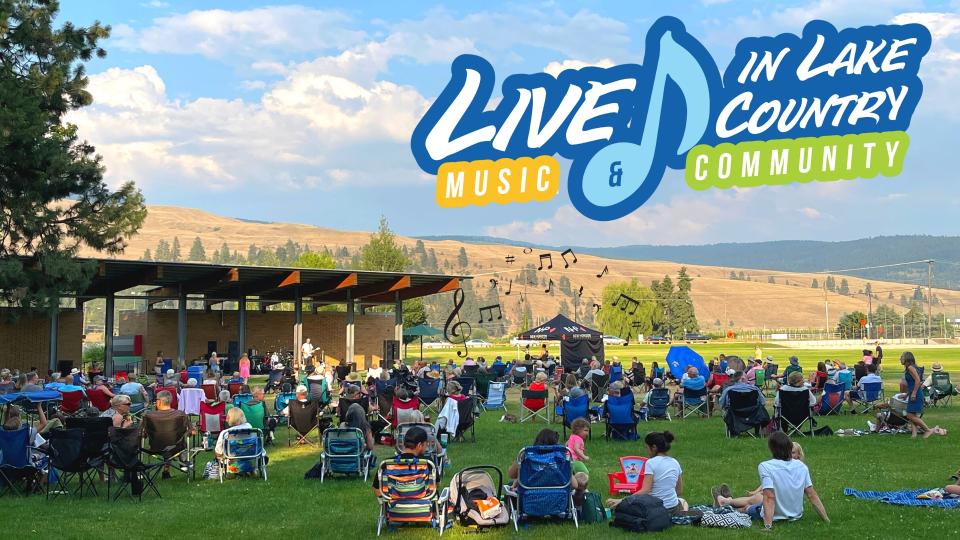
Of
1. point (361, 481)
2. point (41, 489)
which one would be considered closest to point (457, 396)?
point (361, 481)

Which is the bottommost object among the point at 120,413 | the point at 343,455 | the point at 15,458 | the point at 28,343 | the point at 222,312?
the point at 343,455

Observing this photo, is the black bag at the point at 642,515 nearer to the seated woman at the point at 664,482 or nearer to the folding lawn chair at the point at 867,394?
the seated woman at the point at 664,482

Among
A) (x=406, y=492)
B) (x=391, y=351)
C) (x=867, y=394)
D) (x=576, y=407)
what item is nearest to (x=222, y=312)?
(x=391, y=351)

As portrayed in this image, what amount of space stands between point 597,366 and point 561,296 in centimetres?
16349

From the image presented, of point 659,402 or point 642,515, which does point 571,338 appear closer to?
point 659,402

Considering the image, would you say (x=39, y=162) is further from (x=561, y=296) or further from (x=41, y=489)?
(x=561, y=296)

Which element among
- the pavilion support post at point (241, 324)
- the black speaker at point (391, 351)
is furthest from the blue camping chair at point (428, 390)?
the black speaker at point (391, 351)

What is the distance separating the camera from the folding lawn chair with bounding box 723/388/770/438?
1368 centimetres

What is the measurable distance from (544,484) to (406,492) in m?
1.14

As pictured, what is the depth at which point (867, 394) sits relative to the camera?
674 inches

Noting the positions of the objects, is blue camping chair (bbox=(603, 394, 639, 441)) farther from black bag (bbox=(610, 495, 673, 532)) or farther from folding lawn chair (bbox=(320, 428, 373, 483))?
black bag (bbox=(610, 495, 673, 532))

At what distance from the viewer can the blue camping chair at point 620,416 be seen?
534 inches

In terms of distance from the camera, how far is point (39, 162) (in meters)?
21.9

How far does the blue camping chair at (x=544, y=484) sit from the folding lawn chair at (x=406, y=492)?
0.66 metres
